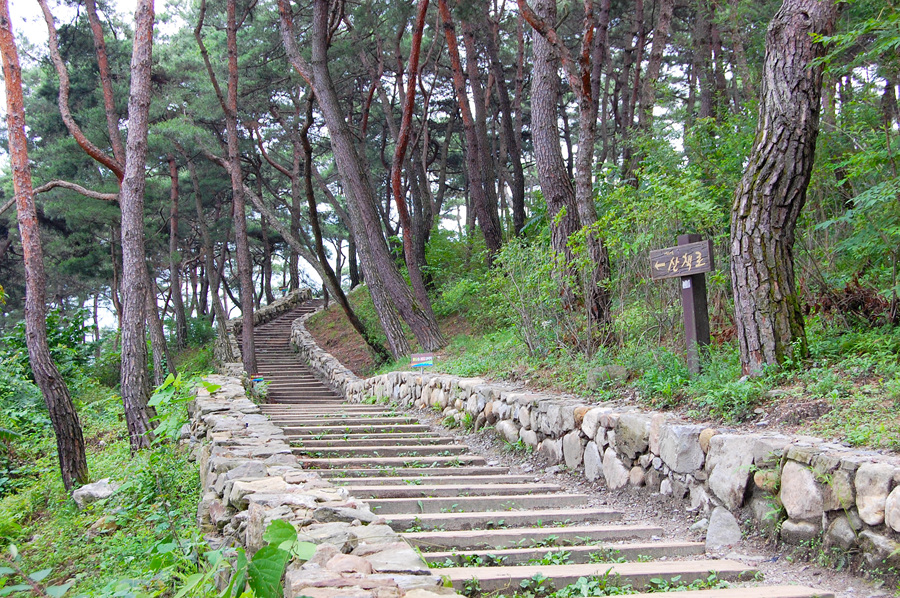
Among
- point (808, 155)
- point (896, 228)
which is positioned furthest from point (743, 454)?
point (808, 155)

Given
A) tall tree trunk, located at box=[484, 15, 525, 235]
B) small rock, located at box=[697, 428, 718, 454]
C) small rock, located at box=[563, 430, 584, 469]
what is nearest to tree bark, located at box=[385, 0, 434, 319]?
tall tree trunk, located at box=[484, 15, 525, 235]

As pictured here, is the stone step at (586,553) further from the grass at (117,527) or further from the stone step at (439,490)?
the grass at (117,527)

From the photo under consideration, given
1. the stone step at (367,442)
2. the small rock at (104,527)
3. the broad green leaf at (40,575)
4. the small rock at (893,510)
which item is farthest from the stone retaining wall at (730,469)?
the small rock at (104,527)

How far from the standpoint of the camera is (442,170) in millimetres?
20062

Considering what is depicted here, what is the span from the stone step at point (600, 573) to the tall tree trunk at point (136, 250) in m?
7.10

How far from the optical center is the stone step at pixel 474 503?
4.13m

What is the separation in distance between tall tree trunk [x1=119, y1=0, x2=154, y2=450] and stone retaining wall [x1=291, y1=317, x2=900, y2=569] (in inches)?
212

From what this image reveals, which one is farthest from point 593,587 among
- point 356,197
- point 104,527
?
point 356,197

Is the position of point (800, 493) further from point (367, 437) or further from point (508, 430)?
point (367, 437)

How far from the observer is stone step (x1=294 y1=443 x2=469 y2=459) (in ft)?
18.8

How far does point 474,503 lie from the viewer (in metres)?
4.29

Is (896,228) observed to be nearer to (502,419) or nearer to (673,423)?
(673,423)

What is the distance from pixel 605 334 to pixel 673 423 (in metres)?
2.49

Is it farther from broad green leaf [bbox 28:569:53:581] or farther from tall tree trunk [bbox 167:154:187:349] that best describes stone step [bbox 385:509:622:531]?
tall tree trunk [bbox 167:154:187:349]
